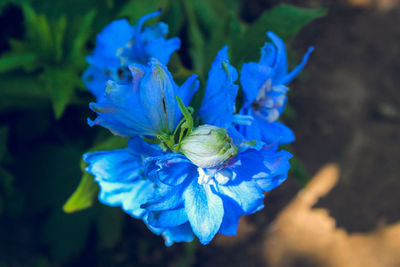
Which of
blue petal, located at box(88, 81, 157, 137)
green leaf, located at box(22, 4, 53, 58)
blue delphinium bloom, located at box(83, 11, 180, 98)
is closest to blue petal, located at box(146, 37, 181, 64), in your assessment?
blue delphinium bloom, located at box(83, 11, 180, 98)

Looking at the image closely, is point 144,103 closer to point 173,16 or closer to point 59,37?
point 59,37

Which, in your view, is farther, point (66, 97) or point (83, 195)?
point (66, 97)

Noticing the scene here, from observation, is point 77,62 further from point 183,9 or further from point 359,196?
point 359,196

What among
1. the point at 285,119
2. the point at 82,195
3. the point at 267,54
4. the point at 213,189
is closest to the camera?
the point at 213,189

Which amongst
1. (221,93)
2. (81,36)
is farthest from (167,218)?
(81,36)

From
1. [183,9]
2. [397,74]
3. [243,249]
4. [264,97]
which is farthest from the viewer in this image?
[397,74]

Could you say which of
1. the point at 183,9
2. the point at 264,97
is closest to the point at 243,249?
the point at 183,9

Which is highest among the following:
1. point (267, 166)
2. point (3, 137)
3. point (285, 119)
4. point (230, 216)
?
point (267, 166)

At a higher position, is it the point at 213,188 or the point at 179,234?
the point at 213,188
